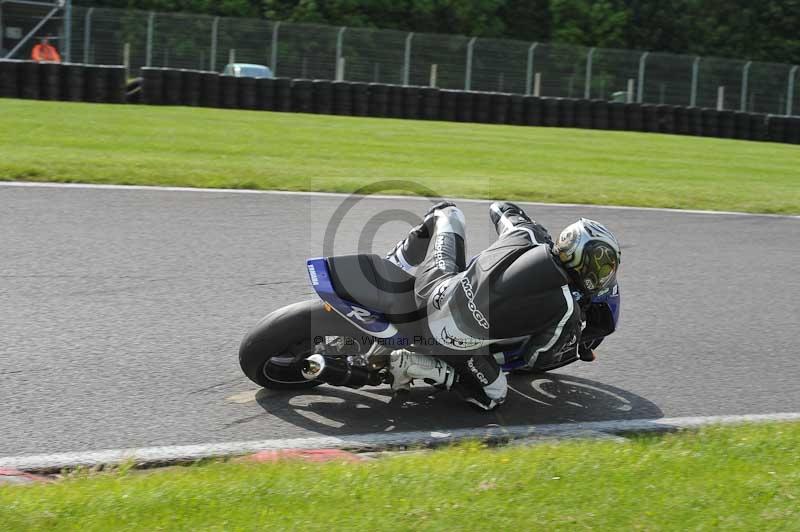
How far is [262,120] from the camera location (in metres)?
18.3

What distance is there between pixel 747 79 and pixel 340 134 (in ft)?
56.9

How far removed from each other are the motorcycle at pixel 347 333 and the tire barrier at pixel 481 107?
56.3 ft

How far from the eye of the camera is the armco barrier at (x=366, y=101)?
61.8ft

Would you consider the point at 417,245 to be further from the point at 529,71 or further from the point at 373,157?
the point at 529,71

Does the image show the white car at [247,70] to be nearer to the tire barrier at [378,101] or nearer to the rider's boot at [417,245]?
the tire barrier at [378,101]

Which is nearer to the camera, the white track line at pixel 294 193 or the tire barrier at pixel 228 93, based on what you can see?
the white track line at pixel 294 193

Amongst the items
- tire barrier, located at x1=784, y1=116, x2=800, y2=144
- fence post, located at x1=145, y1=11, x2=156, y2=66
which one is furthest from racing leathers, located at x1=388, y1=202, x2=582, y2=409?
fence post, located at x1=145, y1=11, x2=156, y2=66

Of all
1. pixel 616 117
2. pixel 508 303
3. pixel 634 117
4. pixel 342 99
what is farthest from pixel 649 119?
pixel 508 303

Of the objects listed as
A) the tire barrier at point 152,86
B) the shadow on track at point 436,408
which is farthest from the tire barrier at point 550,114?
the shadow on track at point 436,408

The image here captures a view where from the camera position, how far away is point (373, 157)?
1455 centimetres

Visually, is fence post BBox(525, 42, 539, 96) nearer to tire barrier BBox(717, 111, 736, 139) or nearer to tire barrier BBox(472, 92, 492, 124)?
tire barrier BBox(717, 111, 736, 139)

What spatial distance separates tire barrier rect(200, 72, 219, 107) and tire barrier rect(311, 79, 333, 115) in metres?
1.97

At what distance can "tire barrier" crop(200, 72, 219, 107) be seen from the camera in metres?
20.1

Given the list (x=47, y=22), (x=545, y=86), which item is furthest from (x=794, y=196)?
(x=47, y=22)
